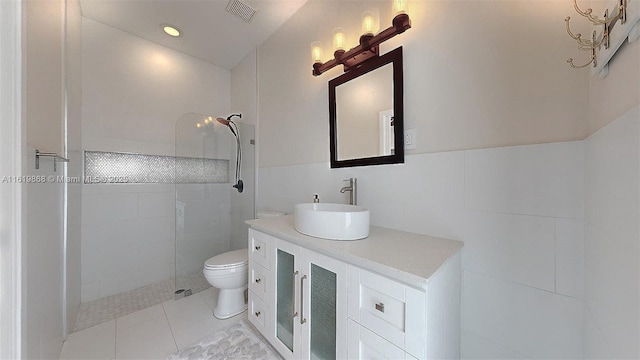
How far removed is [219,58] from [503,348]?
3222mm

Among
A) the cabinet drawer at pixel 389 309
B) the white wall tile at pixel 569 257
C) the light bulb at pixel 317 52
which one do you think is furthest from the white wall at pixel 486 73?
the cabinet drawer at pixel 389 309

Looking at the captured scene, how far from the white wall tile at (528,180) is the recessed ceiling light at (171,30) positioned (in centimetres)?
259

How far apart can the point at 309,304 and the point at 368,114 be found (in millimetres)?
1092

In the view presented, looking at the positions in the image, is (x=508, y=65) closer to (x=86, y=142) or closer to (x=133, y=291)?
(x=86, y=142)

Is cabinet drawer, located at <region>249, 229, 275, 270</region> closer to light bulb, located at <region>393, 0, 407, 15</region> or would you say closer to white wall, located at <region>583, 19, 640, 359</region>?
white wall, located at <region>583, 19, 640, 359</region>

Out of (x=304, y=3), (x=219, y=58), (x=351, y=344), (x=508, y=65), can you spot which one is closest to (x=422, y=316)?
(x=351, y=344)

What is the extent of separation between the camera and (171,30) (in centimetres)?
204

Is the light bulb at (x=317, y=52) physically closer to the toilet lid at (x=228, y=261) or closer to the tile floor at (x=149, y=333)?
the toilet lid at (x=228, y=261)

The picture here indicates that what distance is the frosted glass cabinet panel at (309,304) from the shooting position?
2.89ft

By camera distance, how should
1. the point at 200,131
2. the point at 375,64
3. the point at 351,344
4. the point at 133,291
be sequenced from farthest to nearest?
1. the point at 200,131
2. the point at 133,291
3. the point at 375,64
4. the point at 351,344

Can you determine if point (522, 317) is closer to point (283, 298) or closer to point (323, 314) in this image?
point (323, 314)

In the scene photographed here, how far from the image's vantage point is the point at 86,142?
1865 mm

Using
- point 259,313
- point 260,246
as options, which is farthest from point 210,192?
point 259,313

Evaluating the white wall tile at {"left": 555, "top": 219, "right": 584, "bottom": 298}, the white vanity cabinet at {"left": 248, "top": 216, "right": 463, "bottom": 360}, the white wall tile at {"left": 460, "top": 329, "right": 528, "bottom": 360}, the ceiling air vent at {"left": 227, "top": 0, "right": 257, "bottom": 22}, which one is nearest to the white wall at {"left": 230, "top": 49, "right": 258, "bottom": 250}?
the ceiling air vent at {"left": 227, "top": 0, "right": 257, "bottom": 22}
